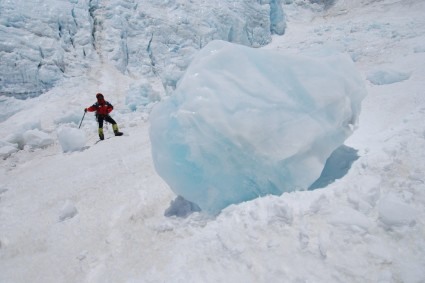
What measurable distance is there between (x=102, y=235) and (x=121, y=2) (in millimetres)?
8912

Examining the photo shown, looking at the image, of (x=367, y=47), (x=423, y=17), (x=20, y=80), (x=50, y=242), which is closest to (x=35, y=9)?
(x=20, y=80)

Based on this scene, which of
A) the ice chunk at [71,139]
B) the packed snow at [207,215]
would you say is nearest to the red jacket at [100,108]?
the packed snow at [207,215]

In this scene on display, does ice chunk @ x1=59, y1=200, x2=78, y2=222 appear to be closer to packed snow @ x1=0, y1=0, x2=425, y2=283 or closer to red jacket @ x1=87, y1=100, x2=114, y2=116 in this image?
packed snow @ x1=0, y1=0, x2=425, y2=283

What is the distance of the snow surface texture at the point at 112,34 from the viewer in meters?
7.36

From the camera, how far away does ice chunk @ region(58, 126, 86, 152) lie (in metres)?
4.87

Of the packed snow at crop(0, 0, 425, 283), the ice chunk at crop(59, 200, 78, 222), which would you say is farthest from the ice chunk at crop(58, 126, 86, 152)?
the ice chunk at crop(59, 200, 78, 222)

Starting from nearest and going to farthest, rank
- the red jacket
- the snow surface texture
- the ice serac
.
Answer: the ice serac < the red jacket < the snow surface texture

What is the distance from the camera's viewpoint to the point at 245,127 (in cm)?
233

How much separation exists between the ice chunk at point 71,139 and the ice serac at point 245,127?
2761 millimetres

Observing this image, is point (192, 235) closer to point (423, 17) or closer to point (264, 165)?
point (264, 165)

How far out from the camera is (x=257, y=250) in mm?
2000

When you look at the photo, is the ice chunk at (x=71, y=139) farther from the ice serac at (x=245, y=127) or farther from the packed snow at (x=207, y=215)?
the ice serac at (x=245, y=127)

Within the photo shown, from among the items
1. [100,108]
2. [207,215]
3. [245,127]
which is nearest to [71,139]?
[100,108]

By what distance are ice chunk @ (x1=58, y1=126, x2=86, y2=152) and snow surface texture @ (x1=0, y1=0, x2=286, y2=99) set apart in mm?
2789
